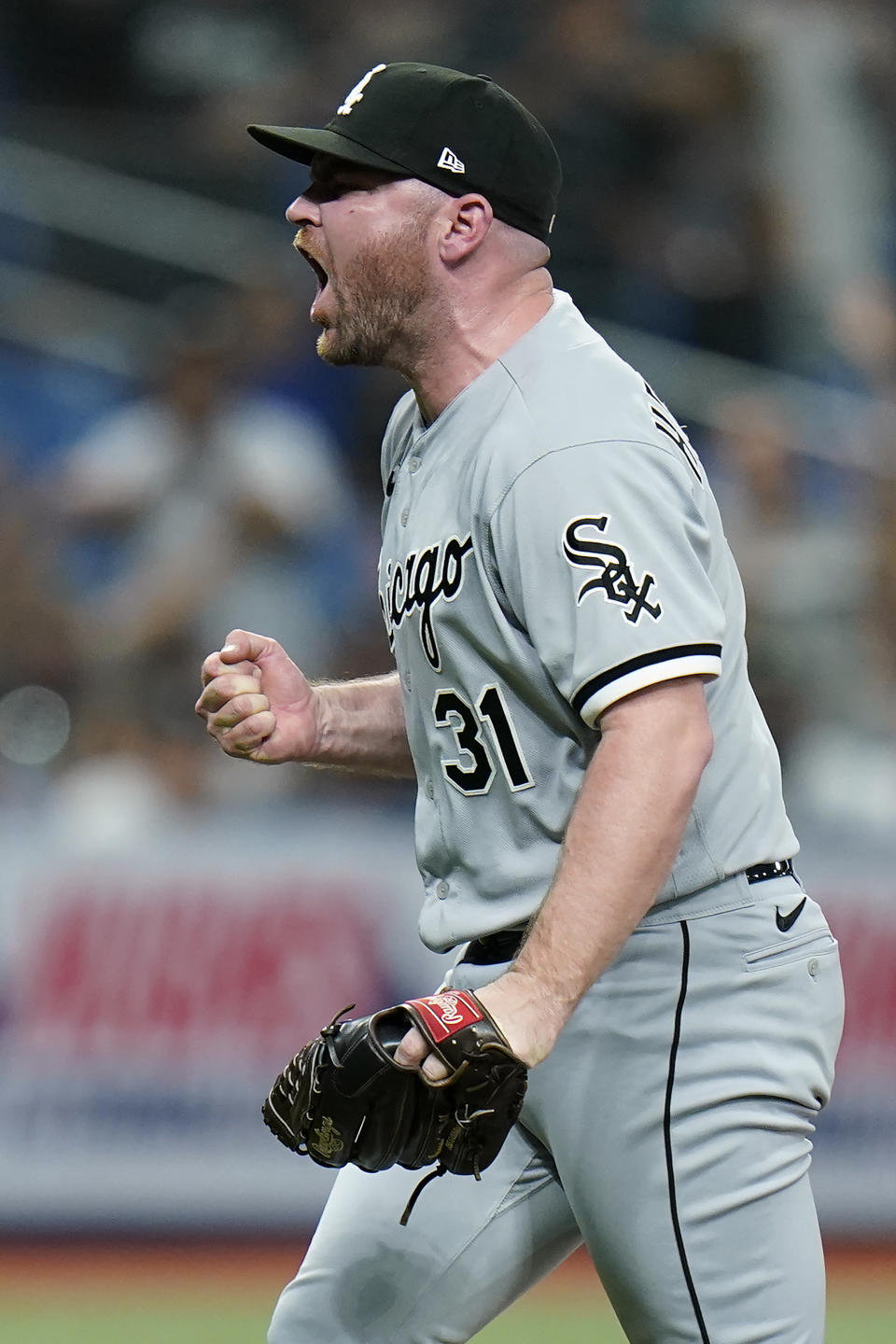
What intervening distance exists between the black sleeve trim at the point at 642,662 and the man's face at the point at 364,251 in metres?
0.63

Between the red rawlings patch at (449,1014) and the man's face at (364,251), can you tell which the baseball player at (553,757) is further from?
the red rawlings patch at (449,1014)

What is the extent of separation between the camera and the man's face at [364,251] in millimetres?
2293

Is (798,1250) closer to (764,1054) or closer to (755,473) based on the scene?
(764,1054)

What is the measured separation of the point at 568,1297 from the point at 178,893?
1.49 metres

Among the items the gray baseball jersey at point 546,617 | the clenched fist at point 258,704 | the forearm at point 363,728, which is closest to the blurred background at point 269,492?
the forearm at point 363,728

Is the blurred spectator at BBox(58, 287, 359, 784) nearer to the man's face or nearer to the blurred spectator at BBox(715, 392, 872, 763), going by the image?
the blurred spectator at BBox(715, 392, 872, 763)

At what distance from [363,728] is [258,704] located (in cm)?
29

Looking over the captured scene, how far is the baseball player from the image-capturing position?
2031 mm

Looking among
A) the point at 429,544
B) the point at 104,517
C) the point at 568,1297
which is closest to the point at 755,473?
the point at 104,517

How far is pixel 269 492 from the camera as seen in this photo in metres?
5.60

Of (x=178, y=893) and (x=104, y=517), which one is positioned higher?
(x=104, y=517)

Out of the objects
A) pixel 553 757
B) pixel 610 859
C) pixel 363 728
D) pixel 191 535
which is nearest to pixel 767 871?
pixel 553 757

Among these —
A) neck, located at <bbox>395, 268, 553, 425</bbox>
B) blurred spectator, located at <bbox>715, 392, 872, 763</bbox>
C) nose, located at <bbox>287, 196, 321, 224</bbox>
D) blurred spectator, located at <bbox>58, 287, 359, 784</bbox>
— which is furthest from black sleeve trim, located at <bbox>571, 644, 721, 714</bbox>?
blurred spectator, located at <bbox>715, 392, 872, 763</bbox>

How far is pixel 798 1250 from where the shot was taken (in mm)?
2160
